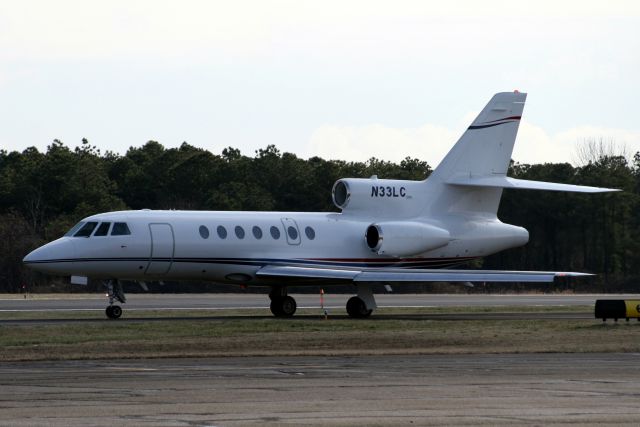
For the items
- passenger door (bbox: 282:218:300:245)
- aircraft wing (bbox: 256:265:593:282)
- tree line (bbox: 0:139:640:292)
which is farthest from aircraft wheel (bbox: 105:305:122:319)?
tree line (bbox: 0:139:640:292)

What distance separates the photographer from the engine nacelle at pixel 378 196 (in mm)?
41406

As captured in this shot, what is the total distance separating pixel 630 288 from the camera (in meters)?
72.2

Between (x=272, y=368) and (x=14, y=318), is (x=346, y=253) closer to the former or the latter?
(x=14, y=318)

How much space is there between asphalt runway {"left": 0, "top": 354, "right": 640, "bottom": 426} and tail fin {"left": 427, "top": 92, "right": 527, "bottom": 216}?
62.7ft

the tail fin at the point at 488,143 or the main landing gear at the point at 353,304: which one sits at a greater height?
the tail fin at the point at 488,143

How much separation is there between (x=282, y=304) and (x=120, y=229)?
5439 mm

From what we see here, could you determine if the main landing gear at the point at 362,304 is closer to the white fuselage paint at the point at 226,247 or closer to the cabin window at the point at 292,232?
the white fuselage paint at the point at 226,247

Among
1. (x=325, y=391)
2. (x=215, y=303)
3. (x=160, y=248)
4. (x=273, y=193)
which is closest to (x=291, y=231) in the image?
(x=160, y=248)

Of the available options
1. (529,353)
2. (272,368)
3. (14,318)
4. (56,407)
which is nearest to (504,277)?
(529,353)

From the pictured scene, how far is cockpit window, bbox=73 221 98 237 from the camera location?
36438mm

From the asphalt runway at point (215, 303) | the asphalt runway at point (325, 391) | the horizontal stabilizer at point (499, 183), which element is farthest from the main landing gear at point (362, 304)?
the asphalt runway at point (325, 391)

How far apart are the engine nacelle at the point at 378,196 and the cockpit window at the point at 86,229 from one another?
8.75 metres

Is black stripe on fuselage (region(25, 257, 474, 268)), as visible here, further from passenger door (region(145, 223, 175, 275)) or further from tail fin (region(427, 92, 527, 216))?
tail fin (region(427, 92, 527, 216))

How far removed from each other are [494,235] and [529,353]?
18167mm
